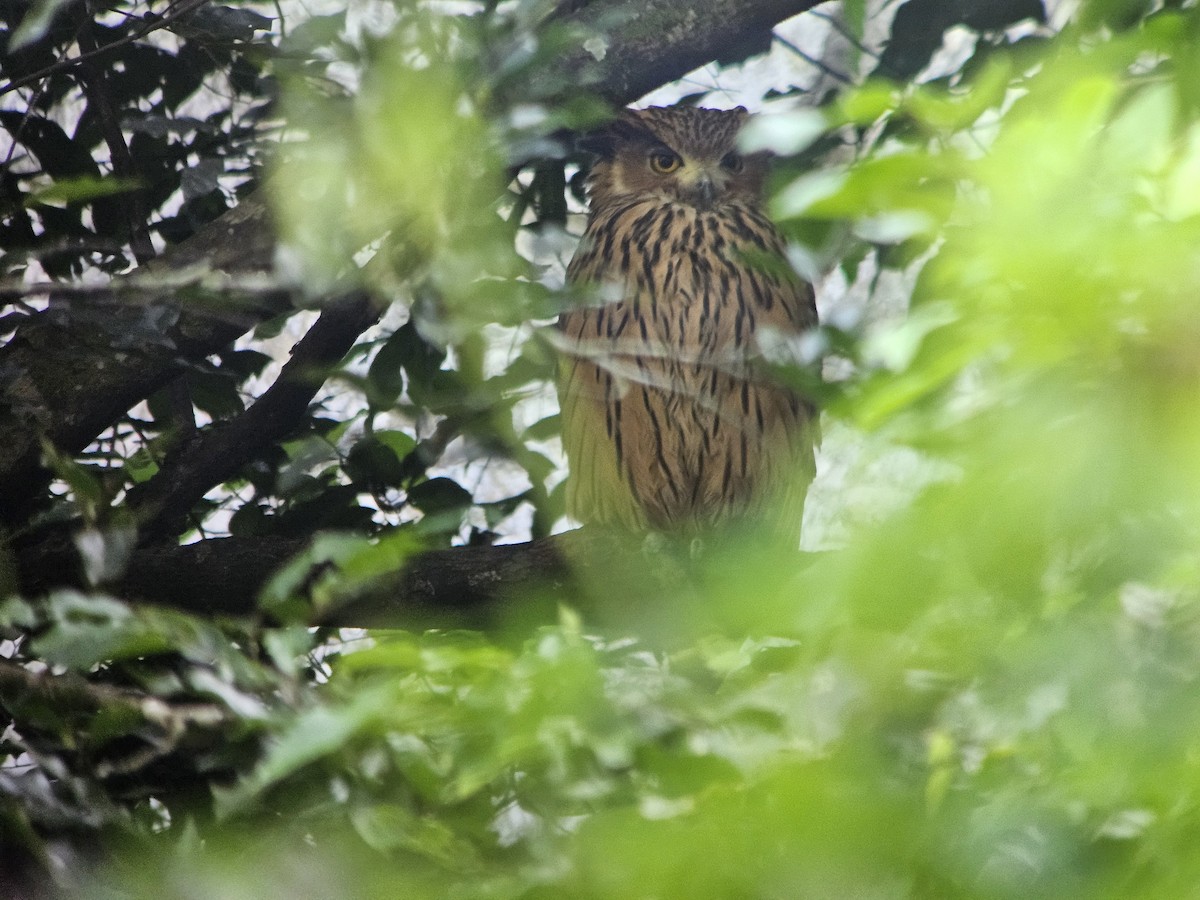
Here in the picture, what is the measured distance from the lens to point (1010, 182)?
0.39 metres

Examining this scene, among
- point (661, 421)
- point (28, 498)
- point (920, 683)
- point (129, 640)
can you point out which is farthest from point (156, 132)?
point (920, 683)

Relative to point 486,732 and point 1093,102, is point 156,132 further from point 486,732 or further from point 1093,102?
point 1093,102

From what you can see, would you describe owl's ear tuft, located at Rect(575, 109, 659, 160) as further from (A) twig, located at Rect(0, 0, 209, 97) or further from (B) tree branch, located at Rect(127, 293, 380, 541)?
(A) twig, located at Rect(0, 0, 209, 97)

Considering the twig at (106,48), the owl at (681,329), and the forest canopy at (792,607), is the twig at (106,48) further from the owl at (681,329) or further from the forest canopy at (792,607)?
the owl at (681,329)

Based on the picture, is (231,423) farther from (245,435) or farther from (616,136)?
(616,136)

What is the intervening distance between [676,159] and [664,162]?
0.8 inches

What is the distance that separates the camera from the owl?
1857 millimetres

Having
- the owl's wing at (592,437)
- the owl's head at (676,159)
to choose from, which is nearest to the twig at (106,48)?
the owl's wing at (592,437)

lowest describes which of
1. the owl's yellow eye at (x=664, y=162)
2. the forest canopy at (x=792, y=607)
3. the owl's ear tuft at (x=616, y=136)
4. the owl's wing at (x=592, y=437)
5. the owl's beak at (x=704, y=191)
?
the owl's wing at (x=592, y=437)

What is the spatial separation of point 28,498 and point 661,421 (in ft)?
3.03

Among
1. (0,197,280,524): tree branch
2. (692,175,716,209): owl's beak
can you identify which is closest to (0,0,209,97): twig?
(0,197,280,524): tree branch

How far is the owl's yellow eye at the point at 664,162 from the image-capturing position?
2.06m

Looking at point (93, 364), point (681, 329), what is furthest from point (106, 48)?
point (681, 329)

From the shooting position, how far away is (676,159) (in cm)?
206
